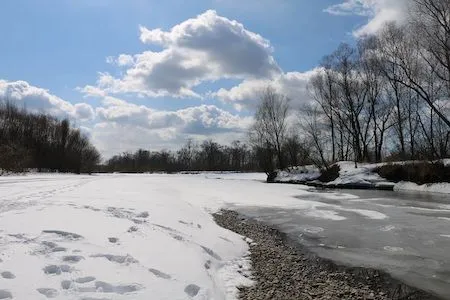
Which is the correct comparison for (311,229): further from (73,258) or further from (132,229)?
(73,258)

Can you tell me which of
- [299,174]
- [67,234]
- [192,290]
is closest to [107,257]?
[67,234]

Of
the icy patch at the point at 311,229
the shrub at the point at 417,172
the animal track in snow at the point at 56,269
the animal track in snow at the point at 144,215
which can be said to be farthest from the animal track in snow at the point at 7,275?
the shrub at the point at 417,172

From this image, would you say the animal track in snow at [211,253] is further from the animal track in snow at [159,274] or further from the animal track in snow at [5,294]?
the animal track in snow at [5,294]

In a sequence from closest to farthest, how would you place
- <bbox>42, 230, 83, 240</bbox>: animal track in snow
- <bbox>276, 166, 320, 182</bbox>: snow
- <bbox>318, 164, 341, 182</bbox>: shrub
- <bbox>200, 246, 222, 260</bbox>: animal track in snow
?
<bbox>42, 230, 83, 240</bbox>: animal track in snow
<bbox>200, 246, 222, 260</bbox>: animal track in snow
<bbox>318, 164, 341, 182</bbox>: shrub
<bbox>276, 166, 320, 182</bbox>: snow

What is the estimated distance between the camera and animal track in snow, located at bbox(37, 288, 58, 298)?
5285 millimetres

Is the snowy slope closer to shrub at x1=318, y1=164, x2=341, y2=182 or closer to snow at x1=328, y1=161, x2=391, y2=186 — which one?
snow at x1=328, y1=161, x2=391, y2=186

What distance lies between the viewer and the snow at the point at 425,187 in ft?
94.7

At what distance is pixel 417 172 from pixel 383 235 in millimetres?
22965

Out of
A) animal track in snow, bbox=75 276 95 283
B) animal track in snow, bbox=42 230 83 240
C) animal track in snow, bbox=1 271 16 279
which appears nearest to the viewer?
animal track in snow, bbox=1 271 16 279

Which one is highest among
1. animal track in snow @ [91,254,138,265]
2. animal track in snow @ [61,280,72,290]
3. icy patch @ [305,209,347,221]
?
animal track in snow @ [91,254,138,265]

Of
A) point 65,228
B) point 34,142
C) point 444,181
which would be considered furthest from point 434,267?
point 34,142

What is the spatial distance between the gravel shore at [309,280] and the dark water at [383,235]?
0.35 metres

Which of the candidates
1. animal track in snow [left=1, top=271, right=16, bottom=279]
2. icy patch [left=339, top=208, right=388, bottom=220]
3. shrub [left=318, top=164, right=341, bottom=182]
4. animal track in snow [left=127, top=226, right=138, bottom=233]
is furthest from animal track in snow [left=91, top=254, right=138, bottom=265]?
shrub [left=318, top=164, right=341, bottom=182]

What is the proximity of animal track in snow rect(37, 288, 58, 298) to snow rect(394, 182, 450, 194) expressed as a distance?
28162 millimetres
